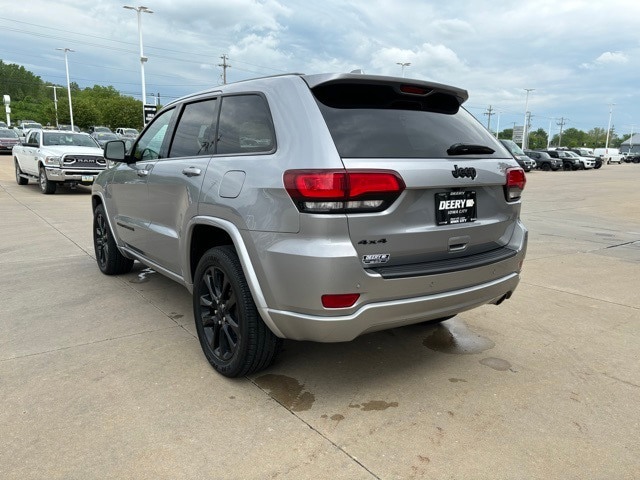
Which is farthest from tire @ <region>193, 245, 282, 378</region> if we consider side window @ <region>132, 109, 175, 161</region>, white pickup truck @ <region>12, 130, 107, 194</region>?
white pickup truck @ <region>12, 130, 107, 194</region>

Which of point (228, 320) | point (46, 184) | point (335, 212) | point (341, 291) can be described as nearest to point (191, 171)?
point (228, 320)

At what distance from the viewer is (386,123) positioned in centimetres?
291

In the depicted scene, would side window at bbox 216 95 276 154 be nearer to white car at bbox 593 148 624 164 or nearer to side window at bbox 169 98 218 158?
side window at bbox 169 98 218 158

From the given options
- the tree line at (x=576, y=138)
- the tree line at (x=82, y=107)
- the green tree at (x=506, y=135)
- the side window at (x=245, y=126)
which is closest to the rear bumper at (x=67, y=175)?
the side window at (x=245, y=126)

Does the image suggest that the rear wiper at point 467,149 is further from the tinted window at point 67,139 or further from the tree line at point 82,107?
the tree line at point 82,107

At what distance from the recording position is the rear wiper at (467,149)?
3033 mm

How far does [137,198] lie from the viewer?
449 cm

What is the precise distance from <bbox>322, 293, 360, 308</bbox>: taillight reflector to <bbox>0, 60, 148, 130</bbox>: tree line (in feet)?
237

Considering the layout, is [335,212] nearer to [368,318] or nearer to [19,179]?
[368,318]

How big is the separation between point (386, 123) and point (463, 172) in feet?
1.76

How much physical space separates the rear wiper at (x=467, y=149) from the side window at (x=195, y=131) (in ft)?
5.27

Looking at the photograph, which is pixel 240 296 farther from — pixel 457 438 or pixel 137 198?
pixel 137 198

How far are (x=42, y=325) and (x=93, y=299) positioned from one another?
71 cm

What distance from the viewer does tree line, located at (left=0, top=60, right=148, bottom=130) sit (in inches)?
2618
